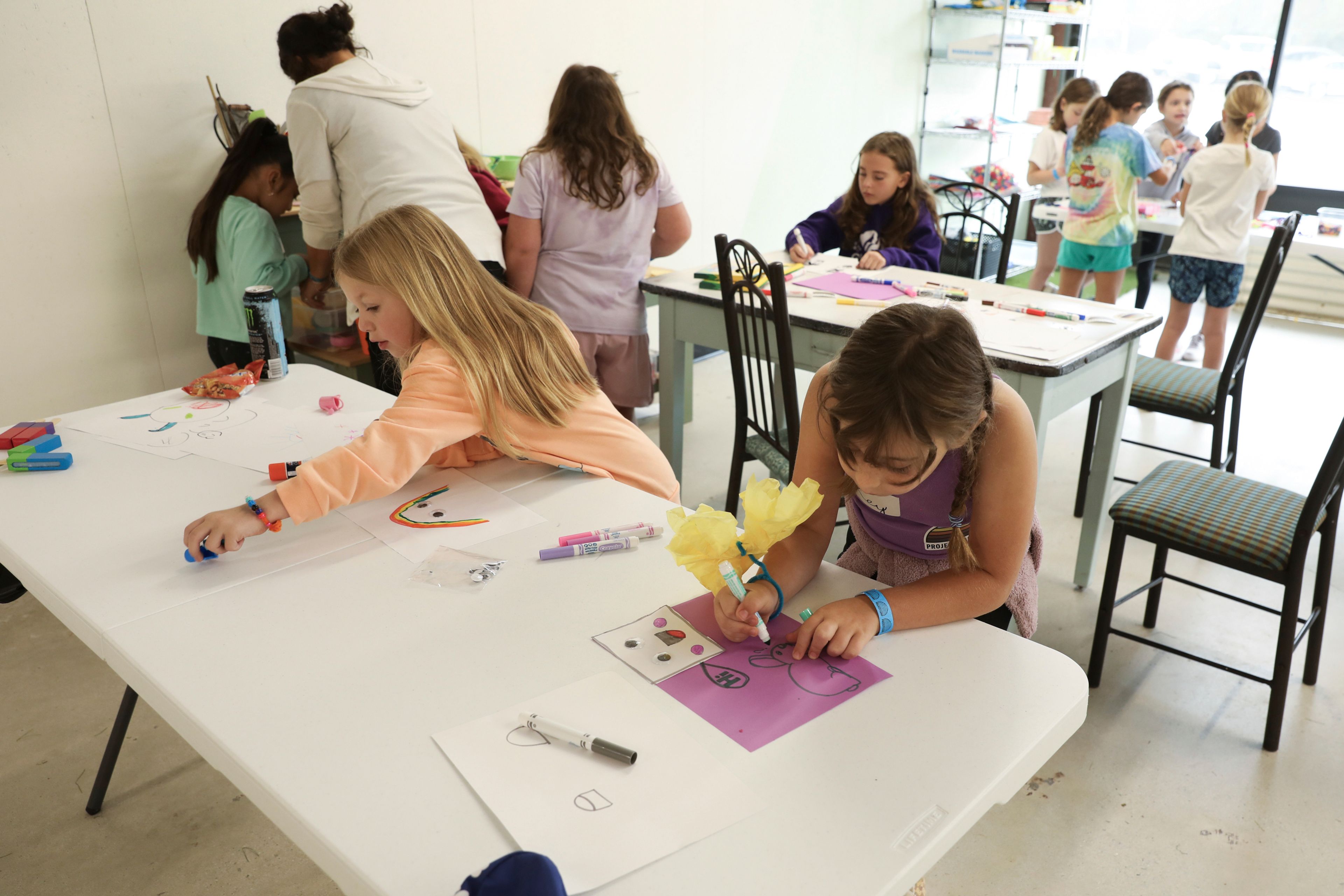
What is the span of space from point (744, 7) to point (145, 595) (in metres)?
3.83

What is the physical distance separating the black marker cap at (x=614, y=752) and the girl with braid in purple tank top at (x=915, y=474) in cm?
23

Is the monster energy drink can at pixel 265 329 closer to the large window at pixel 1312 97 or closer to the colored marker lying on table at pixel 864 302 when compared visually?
the colored marker lying on table at pixel 864 302

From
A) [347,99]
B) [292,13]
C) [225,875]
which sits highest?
[292,13]

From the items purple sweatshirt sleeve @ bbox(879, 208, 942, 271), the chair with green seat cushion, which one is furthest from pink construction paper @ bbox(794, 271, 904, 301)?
the chair with green seat cushion

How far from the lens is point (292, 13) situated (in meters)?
2.80

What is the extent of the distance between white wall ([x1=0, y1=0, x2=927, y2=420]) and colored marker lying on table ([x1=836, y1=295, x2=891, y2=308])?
5.12 feet

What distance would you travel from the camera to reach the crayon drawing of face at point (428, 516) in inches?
53.7

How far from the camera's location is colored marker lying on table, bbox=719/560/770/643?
3.28ft

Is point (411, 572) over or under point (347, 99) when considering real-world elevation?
under

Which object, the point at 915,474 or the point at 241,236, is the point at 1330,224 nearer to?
the point at 915,474

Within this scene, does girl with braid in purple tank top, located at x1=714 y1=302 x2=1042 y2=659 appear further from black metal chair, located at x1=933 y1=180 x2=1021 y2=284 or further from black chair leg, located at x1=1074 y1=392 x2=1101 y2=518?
black metal chair, located at x1=933 y1=180 x2=1021 y2=284

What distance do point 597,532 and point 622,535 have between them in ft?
0.11

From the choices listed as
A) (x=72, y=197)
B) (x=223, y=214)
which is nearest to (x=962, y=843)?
(x=223, y=214)

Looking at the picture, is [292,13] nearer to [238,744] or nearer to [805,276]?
[805,276]
